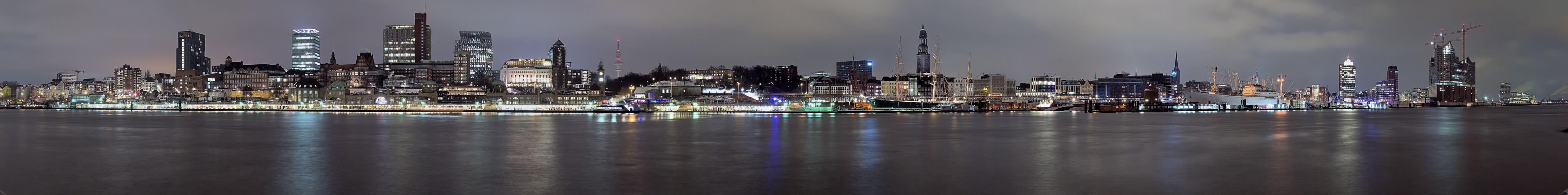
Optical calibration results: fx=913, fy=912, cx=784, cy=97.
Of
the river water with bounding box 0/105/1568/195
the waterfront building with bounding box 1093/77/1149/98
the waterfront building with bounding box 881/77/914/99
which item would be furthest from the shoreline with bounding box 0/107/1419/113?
the waterfront building with bounding box 1093/77/1149/98

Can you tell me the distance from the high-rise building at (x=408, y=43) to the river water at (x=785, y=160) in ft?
383

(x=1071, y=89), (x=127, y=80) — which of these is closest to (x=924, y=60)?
(x=1071, y=89)

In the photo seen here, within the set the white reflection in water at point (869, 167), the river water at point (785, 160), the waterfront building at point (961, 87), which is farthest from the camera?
the waterfront building at point (961, 87)

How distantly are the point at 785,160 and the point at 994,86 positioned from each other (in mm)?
123968

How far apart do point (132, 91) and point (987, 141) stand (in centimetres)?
14080

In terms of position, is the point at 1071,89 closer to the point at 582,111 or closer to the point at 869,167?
the point at 582,111

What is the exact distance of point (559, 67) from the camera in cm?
13162

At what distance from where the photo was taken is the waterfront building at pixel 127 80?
13512 cm

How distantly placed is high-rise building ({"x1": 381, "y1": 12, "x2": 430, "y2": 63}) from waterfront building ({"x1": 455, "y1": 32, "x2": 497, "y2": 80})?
5533mm

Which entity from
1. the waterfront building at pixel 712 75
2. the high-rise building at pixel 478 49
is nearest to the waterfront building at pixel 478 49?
the high-rise building at pixel 478 49

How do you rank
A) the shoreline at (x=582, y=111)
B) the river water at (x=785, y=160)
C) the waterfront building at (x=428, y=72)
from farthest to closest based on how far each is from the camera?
1. the waterfront building at (x=428, y=72)
2. the shoreline at (x=582, y=111)
3. the river water at (x=785, y=160)

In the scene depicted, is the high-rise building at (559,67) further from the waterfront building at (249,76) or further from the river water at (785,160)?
the river water at (785,160)

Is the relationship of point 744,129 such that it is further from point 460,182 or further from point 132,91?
point 132,91

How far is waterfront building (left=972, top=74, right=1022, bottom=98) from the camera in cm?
13475
